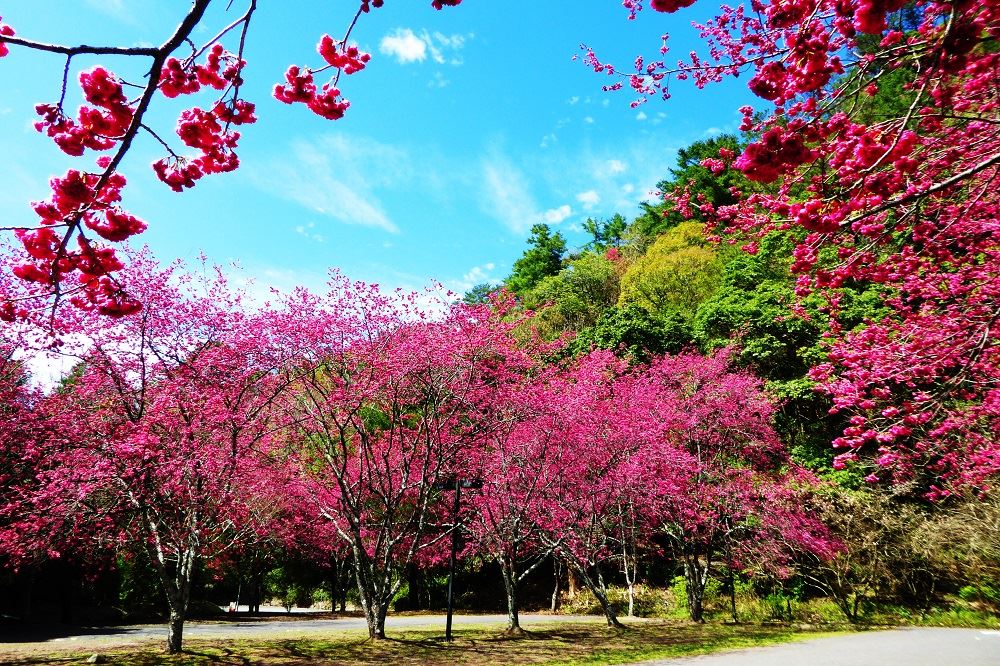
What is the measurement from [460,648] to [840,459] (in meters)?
7.52

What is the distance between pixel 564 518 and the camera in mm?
13812

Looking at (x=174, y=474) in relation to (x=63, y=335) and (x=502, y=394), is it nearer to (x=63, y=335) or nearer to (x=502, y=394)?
(x=63, y=335)

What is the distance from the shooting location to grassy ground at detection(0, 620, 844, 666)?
904cm

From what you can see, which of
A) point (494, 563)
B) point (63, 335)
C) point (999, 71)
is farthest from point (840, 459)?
point (494, 563)

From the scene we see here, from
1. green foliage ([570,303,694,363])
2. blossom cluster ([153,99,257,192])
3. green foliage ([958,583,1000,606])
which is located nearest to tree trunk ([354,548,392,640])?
blossom cluster ([153,99,257,192])

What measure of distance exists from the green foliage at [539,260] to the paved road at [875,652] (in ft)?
121

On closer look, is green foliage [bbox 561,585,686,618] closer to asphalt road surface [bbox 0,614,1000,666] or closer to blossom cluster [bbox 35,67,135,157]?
asphalt road surface [bbox 0,614,1000,666]

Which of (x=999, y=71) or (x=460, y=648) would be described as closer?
(x=999, y=71)

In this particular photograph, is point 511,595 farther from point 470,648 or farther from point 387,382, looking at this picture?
point 387,382

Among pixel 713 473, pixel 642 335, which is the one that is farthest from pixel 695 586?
pixel 642 335

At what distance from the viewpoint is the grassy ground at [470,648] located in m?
9.04

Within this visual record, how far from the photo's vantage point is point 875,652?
8938 millimetres

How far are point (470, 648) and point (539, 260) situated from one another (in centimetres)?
3910

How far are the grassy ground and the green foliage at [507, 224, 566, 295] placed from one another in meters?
35.0
